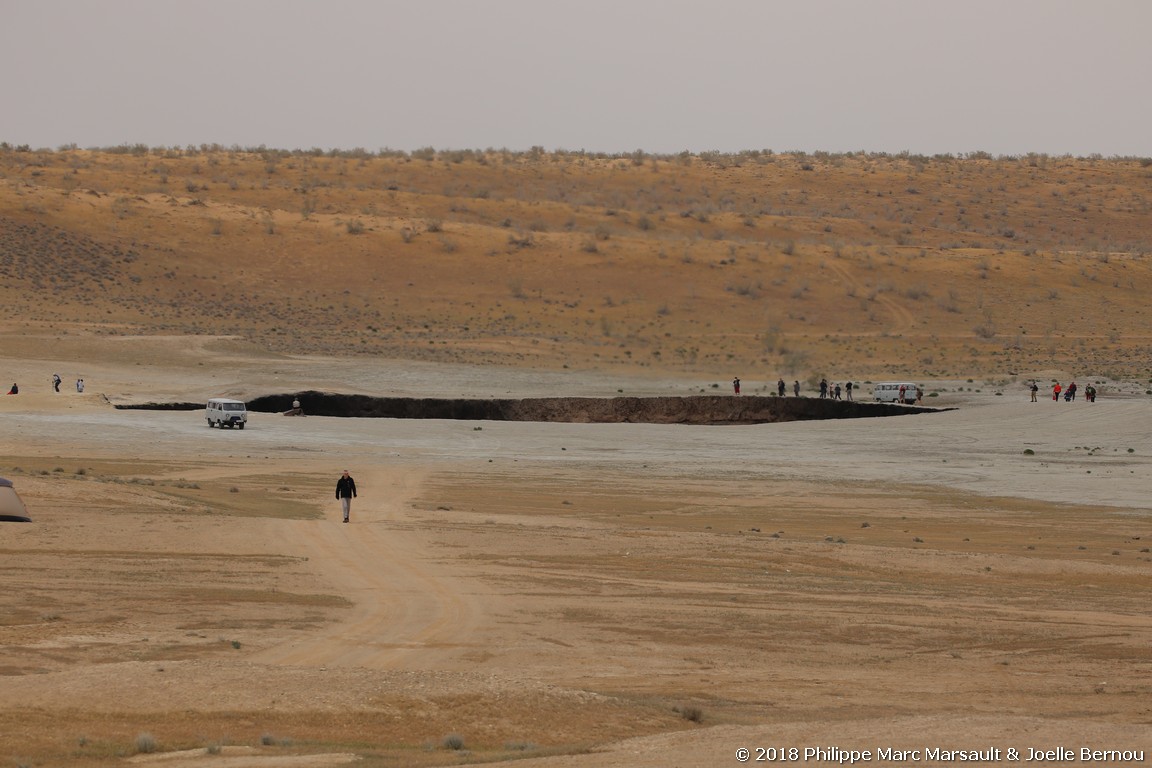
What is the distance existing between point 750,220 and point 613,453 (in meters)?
61.4

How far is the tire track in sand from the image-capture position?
60.0ft

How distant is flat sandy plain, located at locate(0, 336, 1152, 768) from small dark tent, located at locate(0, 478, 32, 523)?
0.90m

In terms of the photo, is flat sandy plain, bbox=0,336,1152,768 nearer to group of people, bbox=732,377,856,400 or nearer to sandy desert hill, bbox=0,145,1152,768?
sandy desert hill, bbox=0,145,1152,768

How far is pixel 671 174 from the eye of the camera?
130 m

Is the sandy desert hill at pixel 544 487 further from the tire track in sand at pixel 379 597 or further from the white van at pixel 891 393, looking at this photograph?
the white van at pixel 891 393

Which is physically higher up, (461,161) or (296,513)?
(461,161)

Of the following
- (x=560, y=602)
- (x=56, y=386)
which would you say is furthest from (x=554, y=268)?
(x=560, y=602)

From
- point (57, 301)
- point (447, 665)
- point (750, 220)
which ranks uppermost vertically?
point (750, 220)

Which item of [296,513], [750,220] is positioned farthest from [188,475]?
[750,220]

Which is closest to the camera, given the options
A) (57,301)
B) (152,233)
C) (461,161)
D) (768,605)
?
(768,605)

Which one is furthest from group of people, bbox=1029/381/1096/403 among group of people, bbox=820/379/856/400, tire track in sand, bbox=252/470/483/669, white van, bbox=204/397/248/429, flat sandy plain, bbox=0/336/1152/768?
tire track in sand, bbox=252/470/483/669

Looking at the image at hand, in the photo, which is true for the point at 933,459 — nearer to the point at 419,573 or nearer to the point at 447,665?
the point at 419,573

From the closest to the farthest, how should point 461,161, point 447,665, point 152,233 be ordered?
point 447,665 < point 152,233 < point 461,161

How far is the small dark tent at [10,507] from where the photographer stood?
26078mm
